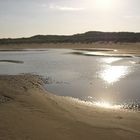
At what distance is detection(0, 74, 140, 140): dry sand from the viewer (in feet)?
Answer: 30.6

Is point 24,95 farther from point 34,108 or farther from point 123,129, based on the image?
point 123,129

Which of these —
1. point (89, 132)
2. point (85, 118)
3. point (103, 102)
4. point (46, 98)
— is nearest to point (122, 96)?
point (103, 102)

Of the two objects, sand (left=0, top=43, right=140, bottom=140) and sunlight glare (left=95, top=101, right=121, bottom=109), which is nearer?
sand (left=0, top=43, right=140, bottom=140)

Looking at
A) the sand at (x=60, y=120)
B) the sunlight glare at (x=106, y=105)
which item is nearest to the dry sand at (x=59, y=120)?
the sand at (x=60, y=120)

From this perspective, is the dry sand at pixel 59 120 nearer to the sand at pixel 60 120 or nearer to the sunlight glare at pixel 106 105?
the sand at pixel 60 120

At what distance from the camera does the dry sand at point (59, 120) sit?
30.6 ft

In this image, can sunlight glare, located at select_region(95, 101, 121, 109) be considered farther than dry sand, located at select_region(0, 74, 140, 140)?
Yes

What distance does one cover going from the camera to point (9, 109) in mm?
11648

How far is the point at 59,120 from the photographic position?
10.7 metres

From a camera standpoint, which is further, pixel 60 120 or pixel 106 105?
pixel 106 105

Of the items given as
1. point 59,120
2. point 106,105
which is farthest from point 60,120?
point 106,105

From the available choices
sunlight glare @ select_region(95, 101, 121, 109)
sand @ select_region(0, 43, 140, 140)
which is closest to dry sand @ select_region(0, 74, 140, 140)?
sand @ select_region(0, 43, 140, 140)

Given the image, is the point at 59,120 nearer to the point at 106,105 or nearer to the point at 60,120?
the point at 60,120

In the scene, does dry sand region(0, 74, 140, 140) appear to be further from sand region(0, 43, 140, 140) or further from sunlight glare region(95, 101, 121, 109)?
sunlight glare region(95, 101, 121, 109)
